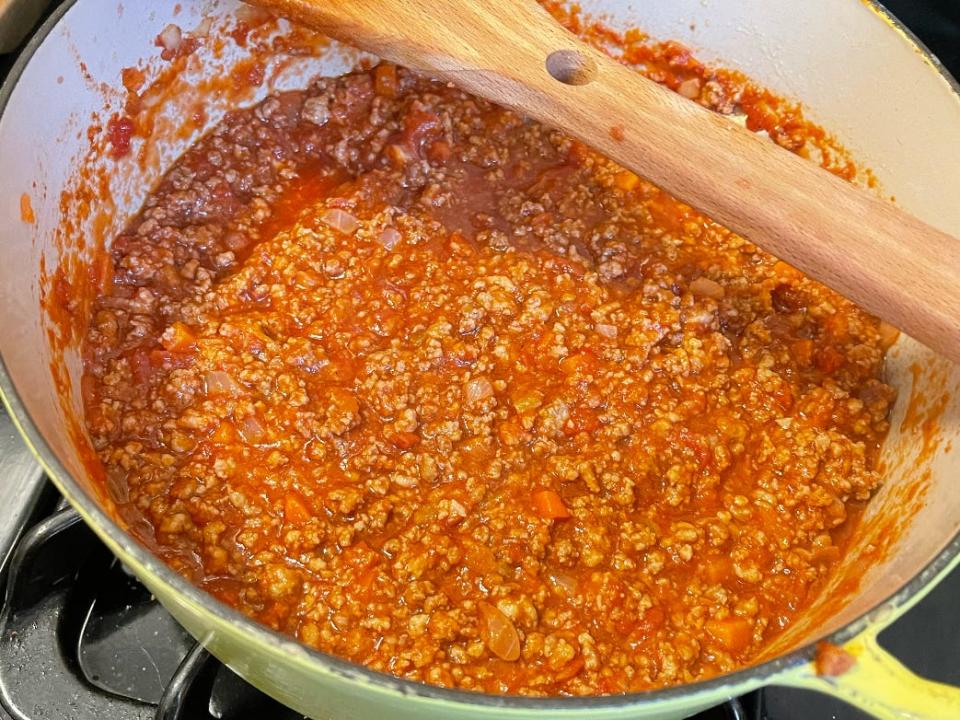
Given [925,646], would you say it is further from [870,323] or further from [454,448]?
[454,448]

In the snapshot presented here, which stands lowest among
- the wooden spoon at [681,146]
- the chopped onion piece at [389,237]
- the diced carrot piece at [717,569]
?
the diced carrot piece at [717,569]

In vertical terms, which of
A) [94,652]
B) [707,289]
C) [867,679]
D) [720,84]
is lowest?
[94,652]

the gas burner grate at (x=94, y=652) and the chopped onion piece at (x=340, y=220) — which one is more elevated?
the chopped onion piece at (x=340, y=220)

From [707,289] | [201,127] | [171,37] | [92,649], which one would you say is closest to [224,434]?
[92,649]

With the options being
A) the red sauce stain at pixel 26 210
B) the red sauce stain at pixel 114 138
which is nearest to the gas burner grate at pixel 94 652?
the red sauce stain at pixel 114 138

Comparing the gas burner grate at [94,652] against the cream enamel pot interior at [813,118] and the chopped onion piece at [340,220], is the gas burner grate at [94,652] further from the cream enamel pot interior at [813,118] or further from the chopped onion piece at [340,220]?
the chopped onion piece at [340,220]

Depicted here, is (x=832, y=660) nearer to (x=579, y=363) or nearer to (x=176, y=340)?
(x=579, y=363)
